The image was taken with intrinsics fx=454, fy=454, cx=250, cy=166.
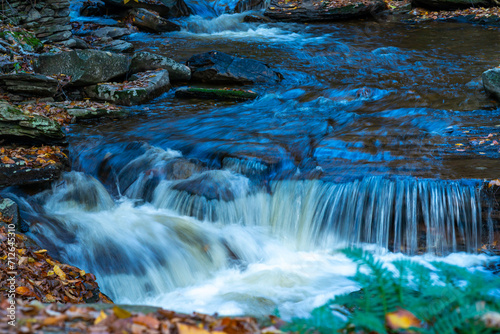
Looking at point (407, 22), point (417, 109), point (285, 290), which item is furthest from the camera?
point (407, 22)

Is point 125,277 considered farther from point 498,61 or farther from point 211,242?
point 498,61

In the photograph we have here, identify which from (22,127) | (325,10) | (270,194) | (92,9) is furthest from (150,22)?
(270,194)

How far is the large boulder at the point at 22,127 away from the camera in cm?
709

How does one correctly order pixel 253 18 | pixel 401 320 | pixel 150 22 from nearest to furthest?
pixel 401 320 → pixel 150 22 → pixel 253 18

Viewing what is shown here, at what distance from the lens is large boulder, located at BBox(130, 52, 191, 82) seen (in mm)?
11422

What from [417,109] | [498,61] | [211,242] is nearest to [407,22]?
[498,61]

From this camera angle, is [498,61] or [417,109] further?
[498,61]

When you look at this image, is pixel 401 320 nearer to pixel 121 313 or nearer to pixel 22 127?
pixel 121 313

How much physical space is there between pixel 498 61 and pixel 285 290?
9428 mm

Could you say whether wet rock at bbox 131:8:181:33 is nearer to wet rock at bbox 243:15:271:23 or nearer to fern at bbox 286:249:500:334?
wet rock at bbox 243:15:271:23

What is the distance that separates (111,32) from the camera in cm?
1545

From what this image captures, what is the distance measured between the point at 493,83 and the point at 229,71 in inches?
230

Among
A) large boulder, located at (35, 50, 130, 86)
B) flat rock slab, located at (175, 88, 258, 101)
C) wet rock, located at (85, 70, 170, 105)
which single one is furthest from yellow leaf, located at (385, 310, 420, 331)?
large boulder, located at (35, 50, 130, 86)

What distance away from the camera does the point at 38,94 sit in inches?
373
